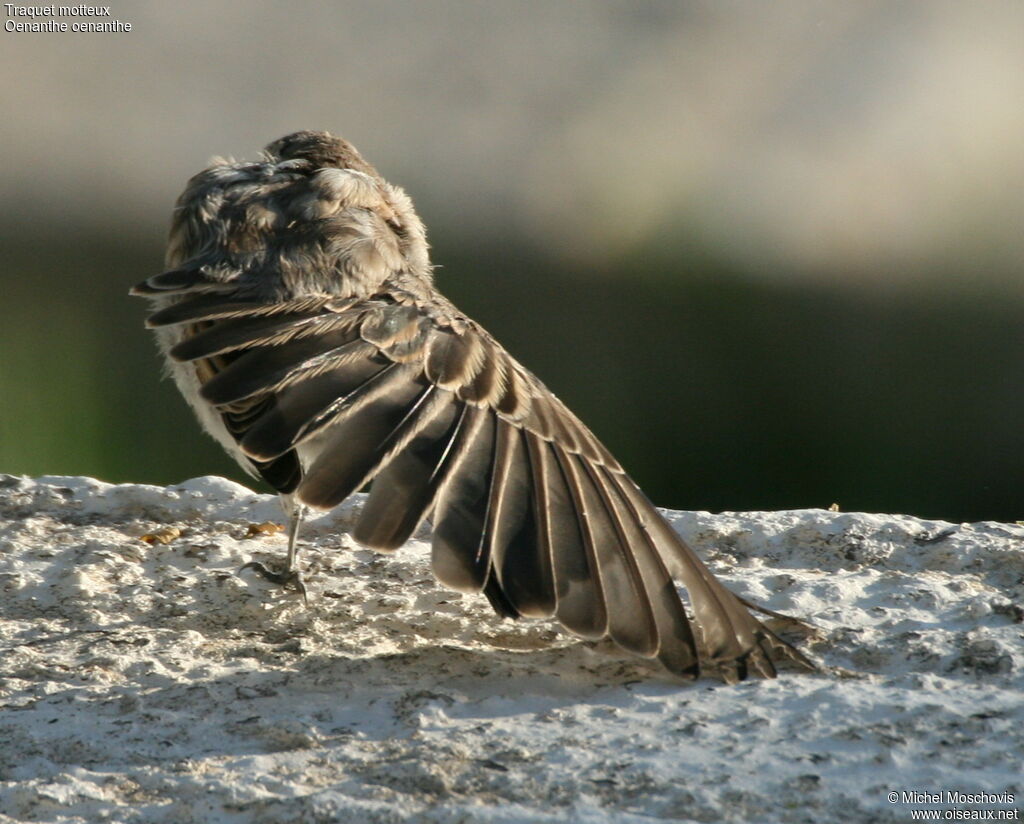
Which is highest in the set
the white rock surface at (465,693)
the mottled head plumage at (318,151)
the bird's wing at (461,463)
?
the mottled head plumage at (318,151)

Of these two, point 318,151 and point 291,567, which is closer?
point 291,567

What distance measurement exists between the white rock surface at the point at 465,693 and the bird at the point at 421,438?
0.18 meters

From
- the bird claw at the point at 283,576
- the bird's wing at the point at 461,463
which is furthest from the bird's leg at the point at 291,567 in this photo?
the bird's wing at the point at 461,463

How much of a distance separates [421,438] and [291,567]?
2.81 feet

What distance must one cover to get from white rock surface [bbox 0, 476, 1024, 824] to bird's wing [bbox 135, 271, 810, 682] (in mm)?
168

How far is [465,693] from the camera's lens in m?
2.95

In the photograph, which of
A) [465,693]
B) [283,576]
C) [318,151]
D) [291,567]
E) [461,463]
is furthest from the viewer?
[318,151]

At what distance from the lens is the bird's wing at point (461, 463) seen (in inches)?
114

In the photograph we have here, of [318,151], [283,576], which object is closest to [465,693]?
[283,576]

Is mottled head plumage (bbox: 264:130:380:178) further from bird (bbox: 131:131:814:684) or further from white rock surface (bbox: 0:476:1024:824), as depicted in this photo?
white rock surface (bbox: 0:476:1024:824)

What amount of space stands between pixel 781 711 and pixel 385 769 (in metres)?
0.78

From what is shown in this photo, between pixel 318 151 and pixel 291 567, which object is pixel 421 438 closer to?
pixel 291 567

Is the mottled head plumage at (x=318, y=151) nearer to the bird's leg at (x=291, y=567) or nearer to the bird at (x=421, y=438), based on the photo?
the bird at (x=421, y=438)

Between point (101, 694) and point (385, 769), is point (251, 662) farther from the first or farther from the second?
point (385, 769)
